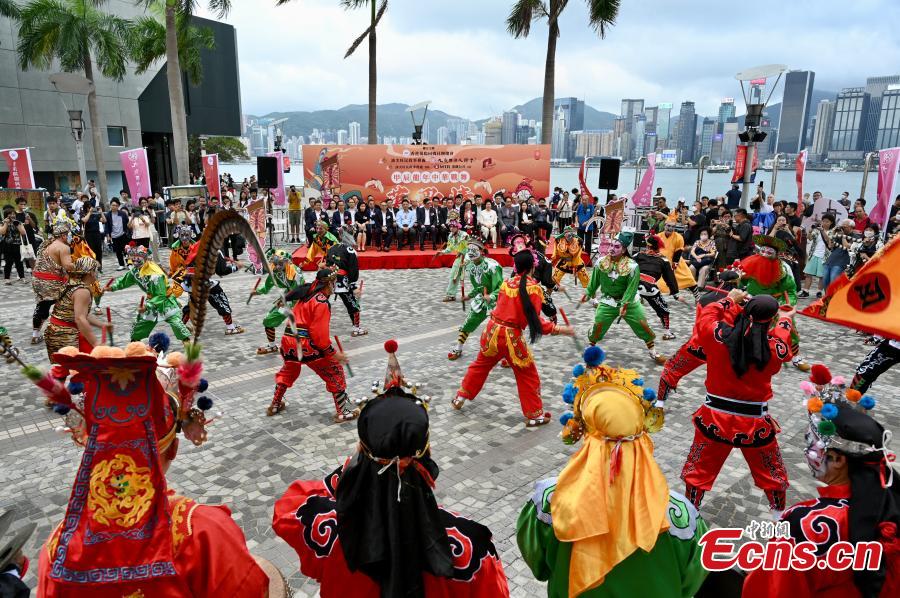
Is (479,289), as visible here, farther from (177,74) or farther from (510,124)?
(510,124)

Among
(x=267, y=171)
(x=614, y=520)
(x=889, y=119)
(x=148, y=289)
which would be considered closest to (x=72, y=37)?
(x=267, y=171)

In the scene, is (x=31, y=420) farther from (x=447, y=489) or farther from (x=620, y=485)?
(x=620, y=485)

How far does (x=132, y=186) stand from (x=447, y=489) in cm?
1617

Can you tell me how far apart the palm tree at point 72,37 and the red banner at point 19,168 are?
6666 mm

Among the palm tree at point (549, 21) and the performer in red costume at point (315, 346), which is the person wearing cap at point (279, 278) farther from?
the palm tree at point (549, 21)

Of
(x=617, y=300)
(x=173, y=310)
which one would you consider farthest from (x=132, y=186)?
(x=617, y=300)

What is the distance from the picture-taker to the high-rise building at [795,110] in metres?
29.2

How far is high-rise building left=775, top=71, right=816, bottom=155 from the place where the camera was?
29.2 meters

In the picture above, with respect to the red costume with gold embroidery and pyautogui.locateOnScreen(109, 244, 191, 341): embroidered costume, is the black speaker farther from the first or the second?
pyautogui.locateOnScreen(109, 244, 191, 341): embroidered costume

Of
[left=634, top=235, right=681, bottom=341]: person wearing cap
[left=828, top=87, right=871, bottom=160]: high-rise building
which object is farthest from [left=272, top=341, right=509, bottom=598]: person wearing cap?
[left=828, top=87, right=871, bottom=160]: high-rise building

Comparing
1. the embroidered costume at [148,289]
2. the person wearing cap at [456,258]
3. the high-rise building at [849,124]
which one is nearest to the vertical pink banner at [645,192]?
the person wearing cap at [456,258]

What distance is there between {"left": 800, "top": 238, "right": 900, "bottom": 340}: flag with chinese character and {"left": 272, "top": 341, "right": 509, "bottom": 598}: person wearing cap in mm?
1641

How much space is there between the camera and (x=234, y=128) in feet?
112

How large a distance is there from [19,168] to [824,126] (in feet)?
A: 149
